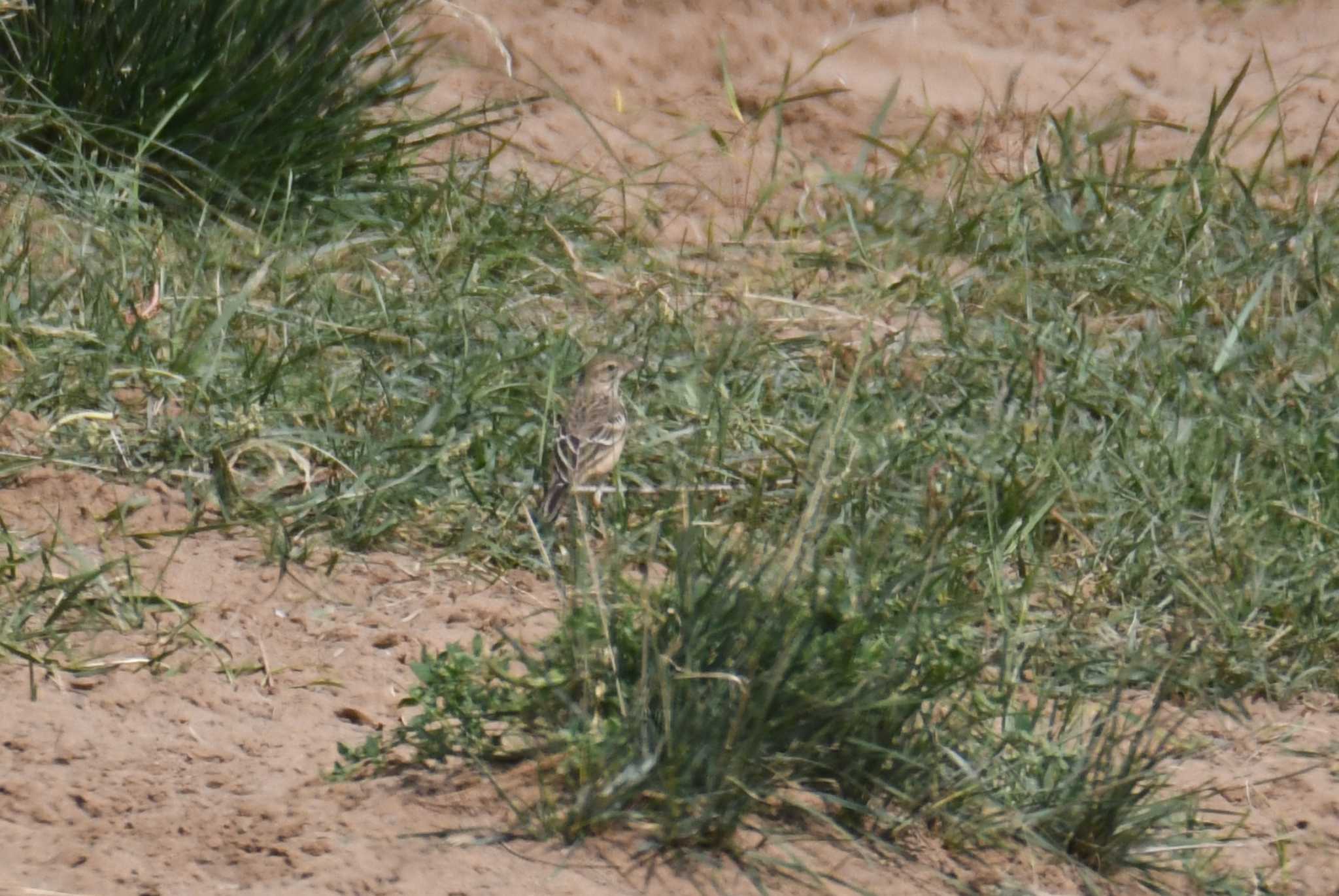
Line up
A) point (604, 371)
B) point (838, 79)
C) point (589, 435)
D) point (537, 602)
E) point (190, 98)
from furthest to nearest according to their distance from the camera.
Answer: point (838, 79) < point (190, 98) < point (604, 371) < point (589, 435) < point (537, 602)

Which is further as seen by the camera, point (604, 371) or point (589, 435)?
point (604, 371)

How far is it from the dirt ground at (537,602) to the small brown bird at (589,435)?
30 cm

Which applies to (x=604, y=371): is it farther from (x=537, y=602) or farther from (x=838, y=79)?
(x=838, y=79)

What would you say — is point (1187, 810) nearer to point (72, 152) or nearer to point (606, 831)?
point (606, 831)

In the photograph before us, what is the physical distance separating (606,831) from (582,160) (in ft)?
13.3

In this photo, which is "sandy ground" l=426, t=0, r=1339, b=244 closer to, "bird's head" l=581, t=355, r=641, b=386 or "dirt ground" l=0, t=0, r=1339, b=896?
"dirt ground" l=0, t=0, r=1339, b=896

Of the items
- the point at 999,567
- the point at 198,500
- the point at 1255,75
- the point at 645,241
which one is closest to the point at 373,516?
the point at 198,500

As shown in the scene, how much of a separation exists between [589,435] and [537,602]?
58 cm

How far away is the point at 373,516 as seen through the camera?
504 centimetres

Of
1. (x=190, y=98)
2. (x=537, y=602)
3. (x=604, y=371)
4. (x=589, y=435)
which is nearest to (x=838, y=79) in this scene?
(x=604, y=371)

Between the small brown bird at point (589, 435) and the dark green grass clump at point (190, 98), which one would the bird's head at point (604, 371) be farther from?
the dark green grass clump at point (190, 98)

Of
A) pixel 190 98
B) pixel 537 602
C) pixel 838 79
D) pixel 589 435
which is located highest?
pixel 838 79

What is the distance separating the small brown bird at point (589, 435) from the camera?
514 centimetres

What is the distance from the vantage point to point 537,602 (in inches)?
192
